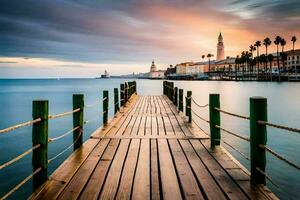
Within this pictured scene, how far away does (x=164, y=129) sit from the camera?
10.1m

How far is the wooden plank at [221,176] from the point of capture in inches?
166

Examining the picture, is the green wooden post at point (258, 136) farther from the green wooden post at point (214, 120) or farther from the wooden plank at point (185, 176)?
the green wooden post at point (214, 120)

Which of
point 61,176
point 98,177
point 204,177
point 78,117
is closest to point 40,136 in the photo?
point 61,176

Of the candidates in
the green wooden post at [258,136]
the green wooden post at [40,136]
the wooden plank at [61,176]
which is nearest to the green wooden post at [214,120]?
the green wooden post at [258,136]

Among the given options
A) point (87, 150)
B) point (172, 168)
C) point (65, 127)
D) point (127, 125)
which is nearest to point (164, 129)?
point (127, 125)

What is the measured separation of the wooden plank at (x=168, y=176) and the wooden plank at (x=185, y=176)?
101 millimetres

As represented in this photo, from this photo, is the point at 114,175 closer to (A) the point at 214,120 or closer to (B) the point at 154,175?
(B) the point at 154,175

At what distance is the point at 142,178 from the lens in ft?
16.2

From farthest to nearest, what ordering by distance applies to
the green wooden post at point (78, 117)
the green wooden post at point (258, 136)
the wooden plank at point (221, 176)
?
the green wooden post at point (78, 117) → the green wooden post at point (258, 136) → the wooden plank at point (221, 176)

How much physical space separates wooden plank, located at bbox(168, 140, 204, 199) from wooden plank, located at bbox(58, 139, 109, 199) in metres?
1.67

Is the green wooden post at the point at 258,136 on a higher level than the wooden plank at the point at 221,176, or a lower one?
higher

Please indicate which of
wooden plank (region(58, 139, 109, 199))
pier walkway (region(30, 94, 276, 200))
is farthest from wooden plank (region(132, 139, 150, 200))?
wooden plank (region(58, 139, 109, 199))

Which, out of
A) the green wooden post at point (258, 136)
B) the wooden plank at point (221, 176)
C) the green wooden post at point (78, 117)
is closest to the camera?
the wooden plank at point (221, 176)

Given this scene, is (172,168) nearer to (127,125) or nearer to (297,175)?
(127,125)
